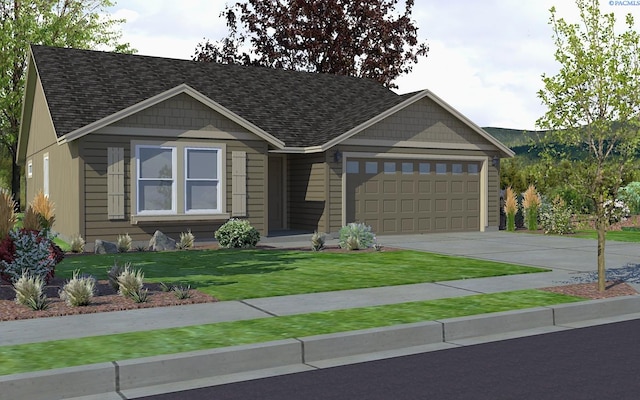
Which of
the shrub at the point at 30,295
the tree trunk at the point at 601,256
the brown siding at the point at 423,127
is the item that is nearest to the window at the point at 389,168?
the brown siding at the point at 423,127

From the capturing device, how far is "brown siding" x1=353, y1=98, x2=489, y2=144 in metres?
22.4

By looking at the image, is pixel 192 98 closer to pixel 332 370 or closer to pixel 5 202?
pixel 5 202

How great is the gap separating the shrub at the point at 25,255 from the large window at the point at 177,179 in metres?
7.81

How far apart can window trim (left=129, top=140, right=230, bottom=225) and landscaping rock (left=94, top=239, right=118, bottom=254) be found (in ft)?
4.42

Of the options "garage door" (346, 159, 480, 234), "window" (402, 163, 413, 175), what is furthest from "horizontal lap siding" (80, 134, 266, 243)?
"window" (402, 163, 413, 175)

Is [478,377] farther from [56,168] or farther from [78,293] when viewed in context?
[56,168]

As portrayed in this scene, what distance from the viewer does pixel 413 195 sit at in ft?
76.1

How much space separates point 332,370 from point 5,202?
22.9 feet

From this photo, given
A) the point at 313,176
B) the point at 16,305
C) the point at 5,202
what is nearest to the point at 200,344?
the point at 16,305

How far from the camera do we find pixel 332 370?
267 inches

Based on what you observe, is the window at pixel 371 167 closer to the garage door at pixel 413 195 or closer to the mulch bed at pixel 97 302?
the garage door at pixel 413 195

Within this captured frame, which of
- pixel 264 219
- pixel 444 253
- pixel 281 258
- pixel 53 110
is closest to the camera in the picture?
pixel 281 258

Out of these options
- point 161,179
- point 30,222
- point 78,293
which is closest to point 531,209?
point 161,179

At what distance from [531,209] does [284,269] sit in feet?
45.9
